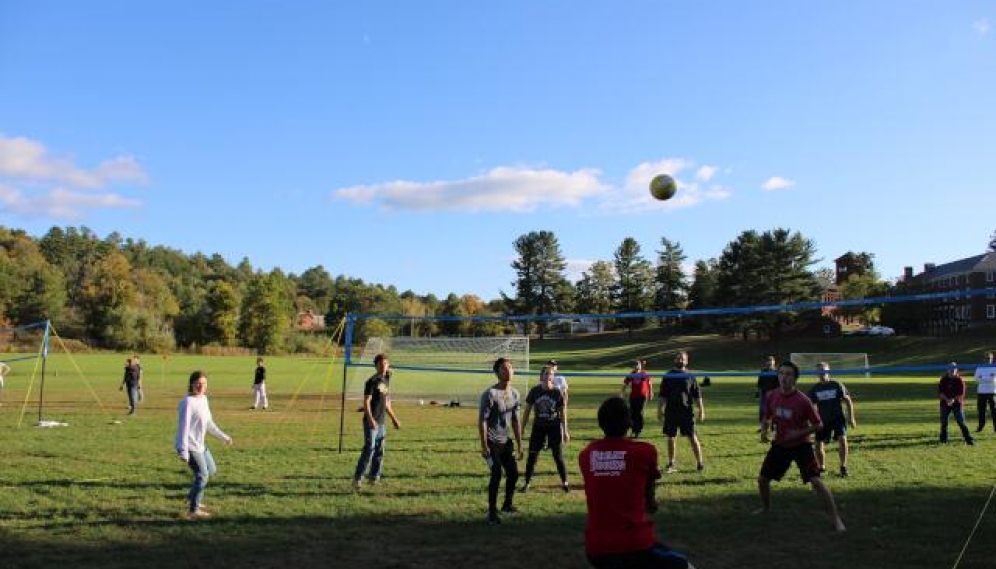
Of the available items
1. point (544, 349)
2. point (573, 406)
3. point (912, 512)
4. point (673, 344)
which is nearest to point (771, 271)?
point (673, 344)

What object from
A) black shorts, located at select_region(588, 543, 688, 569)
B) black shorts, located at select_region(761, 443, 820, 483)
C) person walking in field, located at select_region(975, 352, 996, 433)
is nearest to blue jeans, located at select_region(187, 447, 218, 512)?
black shorts, located at select_region(588, 543, 688, 569)

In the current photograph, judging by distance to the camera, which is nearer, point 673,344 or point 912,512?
point 912,512

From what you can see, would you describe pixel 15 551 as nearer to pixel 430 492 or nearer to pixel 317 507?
pixel 317 507

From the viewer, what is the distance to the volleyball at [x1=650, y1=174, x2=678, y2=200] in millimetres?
14062

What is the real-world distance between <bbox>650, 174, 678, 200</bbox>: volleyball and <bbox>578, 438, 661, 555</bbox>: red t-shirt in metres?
10.2

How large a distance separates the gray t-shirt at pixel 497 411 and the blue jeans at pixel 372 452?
2182 millimetres

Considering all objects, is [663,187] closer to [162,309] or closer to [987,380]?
[987,380]

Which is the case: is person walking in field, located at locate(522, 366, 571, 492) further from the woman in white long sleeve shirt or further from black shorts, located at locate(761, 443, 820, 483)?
the woman in white long sleeve shirt

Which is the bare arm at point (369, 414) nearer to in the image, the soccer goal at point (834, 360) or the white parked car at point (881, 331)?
the soccer goal at point (834, 360)

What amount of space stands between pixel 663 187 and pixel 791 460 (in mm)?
7008

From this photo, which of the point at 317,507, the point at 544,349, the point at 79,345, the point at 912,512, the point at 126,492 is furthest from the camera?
the point at 79,345

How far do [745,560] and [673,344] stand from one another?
213 feet

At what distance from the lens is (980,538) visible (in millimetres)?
7539

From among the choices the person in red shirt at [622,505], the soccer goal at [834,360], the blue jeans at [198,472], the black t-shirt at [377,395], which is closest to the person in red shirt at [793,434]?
the person in red shirt at [622,505]
